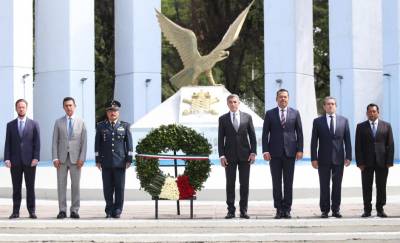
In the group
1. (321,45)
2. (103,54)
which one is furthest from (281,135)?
(103,54)

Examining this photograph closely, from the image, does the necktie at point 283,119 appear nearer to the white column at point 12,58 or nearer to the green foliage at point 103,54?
the white column at point 12,58

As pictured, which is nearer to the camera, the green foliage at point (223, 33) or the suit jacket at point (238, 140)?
the suit jacket at point (238, 140)

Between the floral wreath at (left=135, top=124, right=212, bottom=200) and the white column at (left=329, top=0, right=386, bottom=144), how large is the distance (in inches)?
525

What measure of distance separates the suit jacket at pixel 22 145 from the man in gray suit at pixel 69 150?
311 millimetres

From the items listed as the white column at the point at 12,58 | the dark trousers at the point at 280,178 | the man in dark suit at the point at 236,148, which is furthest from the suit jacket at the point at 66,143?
the white column at the point at 12,58

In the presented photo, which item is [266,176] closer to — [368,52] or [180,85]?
[180,85]

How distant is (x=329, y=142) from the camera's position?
452 inches

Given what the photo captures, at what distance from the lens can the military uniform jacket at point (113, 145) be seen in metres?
11.5

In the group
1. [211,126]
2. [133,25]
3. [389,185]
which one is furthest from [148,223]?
[133,25]

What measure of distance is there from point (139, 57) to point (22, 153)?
49.8 feet

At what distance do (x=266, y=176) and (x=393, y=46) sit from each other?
871 cm

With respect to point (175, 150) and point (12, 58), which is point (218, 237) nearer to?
point (175, 150)

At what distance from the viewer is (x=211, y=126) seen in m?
22.2

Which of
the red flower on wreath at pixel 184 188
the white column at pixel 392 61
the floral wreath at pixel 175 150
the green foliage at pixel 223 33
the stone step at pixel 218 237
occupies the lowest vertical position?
the stone step at pixel 218 237
